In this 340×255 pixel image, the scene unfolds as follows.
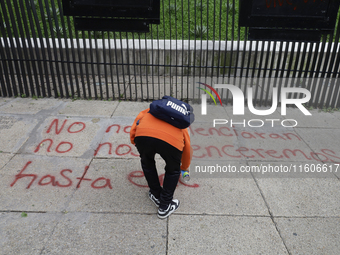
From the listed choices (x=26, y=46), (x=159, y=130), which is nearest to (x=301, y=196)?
(x=159, y=130)

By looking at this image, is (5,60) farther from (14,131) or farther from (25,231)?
(25,231)

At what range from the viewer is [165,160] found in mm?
2467

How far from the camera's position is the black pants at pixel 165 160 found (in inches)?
91.4

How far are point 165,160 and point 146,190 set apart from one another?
0.84 metres

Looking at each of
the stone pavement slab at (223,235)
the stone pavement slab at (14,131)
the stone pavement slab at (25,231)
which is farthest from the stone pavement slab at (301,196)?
the stone pavement slab at (14,131)

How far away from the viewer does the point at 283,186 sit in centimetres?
328

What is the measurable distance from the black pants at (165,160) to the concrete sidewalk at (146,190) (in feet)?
0.90

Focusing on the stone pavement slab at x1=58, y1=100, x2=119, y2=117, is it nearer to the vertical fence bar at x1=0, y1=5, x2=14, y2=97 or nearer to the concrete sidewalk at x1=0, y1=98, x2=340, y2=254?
the concrete sidewalk at x1=0, y1=98, x2=340, y2=254

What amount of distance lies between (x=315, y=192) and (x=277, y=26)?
292 cm

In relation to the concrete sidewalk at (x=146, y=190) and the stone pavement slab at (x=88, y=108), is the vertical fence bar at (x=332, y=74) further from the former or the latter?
the stone pavement slab at (x=88, y=108)

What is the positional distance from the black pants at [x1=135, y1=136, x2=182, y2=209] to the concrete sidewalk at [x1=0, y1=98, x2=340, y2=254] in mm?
273

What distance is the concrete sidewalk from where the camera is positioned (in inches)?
98.3

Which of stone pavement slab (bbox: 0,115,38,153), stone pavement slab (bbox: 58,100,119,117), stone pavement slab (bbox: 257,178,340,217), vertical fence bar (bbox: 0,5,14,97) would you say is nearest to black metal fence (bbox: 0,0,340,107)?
vertical fence bar (bbox: 0,5,14,97)

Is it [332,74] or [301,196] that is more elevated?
[332,74]
